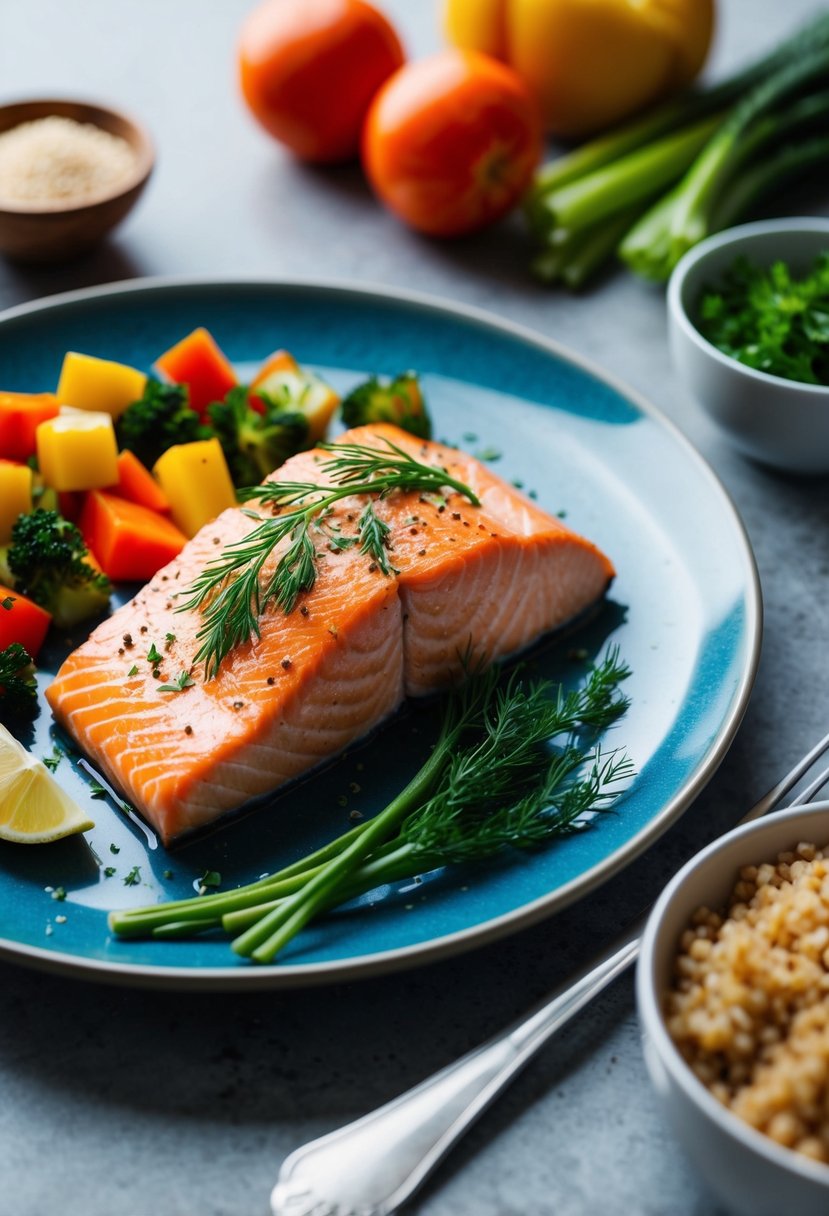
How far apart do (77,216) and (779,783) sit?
285 centimetres

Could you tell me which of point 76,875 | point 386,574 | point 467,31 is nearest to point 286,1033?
point 76,875

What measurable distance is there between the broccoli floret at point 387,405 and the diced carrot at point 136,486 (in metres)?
0.60

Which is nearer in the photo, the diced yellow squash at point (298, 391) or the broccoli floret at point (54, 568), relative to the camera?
the broccoli floret at point (54, 568)

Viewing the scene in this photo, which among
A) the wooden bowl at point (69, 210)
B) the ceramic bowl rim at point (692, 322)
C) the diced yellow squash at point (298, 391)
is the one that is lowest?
the ceramic bowl rim at point (692, 322)

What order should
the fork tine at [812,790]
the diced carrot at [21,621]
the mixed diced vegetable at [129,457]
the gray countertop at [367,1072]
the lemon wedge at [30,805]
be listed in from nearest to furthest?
the gray countertop at [367,1072] → the lemon wedge at [30,805] → the fork tine at [812,790] → the diced carrot at [21,621] → the mixed diced vegetable at [129,457]

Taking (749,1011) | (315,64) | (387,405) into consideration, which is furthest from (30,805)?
(315,64)

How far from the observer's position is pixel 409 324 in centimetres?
381

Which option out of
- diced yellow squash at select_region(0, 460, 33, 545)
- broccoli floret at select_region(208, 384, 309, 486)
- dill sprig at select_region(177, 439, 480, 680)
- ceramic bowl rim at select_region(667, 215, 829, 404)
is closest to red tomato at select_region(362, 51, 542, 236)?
ceramic bowl rim at select_region(667, 215, 829, 404)

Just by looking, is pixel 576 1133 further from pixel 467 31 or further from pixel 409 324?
pixel 467 31

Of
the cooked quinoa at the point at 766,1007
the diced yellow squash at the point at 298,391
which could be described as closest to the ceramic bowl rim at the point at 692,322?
the diced yellow squash at the point at 298,391

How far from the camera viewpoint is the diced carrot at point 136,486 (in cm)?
320

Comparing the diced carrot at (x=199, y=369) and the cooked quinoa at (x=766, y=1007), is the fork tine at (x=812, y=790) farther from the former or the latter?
the diced carrot at (x=199, y=369)

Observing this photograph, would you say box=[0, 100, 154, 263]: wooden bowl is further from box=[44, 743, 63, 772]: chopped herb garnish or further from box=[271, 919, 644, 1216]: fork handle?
box=[271, 919, 644, 1216]: fork handle

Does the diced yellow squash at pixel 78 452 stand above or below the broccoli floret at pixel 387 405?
above
